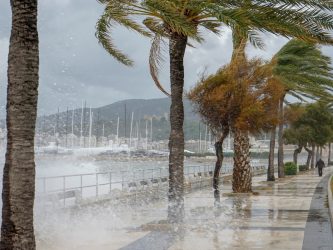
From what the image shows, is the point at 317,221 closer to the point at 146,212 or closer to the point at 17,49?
the point at 146,212

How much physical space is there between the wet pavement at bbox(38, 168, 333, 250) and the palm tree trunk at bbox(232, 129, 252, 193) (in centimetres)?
444

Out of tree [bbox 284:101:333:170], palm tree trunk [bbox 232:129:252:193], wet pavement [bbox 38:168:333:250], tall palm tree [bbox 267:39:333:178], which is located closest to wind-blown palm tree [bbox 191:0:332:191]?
wet pavement [bbox 38:168:333:250]

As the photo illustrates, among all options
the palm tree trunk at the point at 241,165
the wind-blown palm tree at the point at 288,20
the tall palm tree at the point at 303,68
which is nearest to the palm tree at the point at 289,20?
the wind-blown palm tree at the point at 288,20

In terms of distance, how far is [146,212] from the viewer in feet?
60.6

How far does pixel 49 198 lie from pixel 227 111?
316 inches

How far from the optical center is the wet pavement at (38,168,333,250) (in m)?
11.7

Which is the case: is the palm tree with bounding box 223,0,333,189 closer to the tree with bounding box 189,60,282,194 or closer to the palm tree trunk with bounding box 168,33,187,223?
the palm tree trunk with bounding box 168,33,187,223

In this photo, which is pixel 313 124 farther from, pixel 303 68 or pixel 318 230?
pixel 318 230

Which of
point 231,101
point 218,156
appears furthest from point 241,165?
point 231,101

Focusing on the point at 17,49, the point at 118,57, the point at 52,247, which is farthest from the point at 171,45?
the point at 17,49

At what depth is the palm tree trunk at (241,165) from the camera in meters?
26.0

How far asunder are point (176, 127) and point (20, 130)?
9.00 meters

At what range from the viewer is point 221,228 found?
1420cm

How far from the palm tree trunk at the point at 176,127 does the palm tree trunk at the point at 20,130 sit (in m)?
8.52
